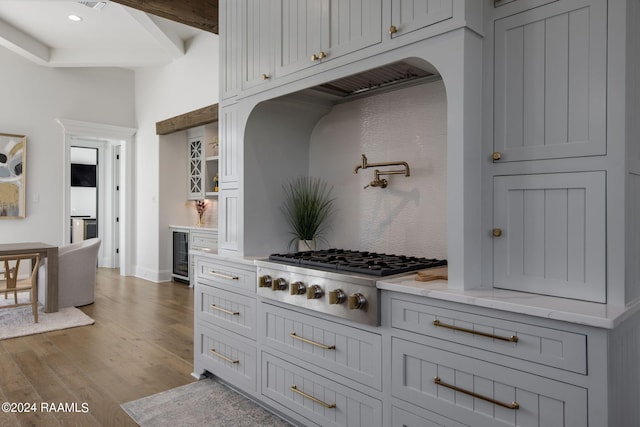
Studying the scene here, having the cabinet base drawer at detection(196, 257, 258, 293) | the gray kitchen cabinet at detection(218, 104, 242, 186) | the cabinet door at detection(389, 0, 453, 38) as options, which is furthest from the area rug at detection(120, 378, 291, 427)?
the cabinet door at detection(389, 0, 453, 38)

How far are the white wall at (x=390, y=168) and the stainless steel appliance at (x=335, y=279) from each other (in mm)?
160

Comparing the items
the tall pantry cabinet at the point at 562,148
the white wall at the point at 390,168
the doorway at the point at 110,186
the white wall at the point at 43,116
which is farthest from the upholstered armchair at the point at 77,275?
the tall pantry cabinet at the point at 562,148

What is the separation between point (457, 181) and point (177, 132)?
5.83m

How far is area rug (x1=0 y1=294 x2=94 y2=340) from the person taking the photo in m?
4.00

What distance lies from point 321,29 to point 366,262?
47.3 inches

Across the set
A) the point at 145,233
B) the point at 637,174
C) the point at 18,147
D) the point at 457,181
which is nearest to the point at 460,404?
the point at 457,181

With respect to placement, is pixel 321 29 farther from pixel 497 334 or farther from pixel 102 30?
pixel 102 30

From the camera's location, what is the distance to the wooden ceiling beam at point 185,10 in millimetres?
3715

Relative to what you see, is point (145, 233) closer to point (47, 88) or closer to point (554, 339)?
point (47, 88)

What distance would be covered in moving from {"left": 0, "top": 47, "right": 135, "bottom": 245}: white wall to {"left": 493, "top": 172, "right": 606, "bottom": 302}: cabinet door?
22.1 ft

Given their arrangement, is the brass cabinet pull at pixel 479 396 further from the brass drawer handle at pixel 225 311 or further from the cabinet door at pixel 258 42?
the cabinet door at pixel 258 42

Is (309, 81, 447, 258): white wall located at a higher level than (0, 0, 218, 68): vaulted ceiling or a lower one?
lower

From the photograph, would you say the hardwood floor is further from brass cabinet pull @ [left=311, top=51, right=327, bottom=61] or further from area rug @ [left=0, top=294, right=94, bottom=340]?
brass cabinet pull @ [left=311, top=51, right=327, bottom=61]

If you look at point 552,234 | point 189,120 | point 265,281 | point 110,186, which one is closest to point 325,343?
point 265,281
